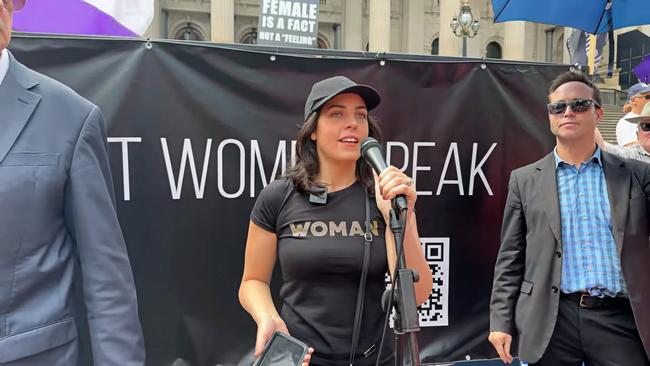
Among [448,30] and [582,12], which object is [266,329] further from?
[448,30]

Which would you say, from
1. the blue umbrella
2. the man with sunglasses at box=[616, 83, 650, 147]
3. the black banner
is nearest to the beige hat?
the man with sunglasses at box=[616, 83, 650, 147]

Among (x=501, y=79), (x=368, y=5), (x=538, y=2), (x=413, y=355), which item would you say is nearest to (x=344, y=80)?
(x=413, y=355)

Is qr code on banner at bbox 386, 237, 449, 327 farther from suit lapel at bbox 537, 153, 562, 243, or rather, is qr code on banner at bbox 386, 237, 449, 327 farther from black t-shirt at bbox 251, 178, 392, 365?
black t-shirt at bbox 251, 178, 392, 365

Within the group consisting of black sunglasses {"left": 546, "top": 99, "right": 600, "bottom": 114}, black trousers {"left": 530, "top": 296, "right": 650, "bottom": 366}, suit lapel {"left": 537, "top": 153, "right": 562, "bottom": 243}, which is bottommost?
black trousers {"left": 530, "top": 296, "right": 650, "bottom": 366}

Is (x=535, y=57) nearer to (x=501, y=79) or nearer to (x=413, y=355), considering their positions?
(x=501, y=79)

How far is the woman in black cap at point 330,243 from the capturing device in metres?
1.87

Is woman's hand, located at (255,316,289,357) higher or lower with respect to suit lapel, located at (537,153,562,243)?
lower

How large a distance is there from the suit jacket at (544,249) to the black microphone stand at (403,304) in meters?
1.24

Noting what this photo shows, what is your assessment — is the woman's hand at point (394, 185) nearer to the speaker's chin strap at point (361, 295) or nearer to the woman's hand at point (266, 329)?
the speaker's chin strap at point (361, 295)

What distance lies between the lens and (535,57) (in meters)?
38.7

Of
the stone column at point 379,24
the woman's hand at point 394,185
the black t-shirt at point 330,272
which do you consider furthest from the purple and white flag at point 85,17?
the stone column at point 379,24

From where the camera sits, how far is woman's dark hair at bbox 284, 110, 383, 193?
6.57 feet

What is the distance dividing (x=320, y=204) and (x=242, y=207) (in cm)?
116

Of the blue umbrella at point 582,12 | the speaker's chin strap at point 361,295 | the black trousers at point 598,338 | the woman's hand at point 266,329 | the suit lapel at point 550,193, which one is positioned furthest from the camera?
the blue umbrella at point 582,12
